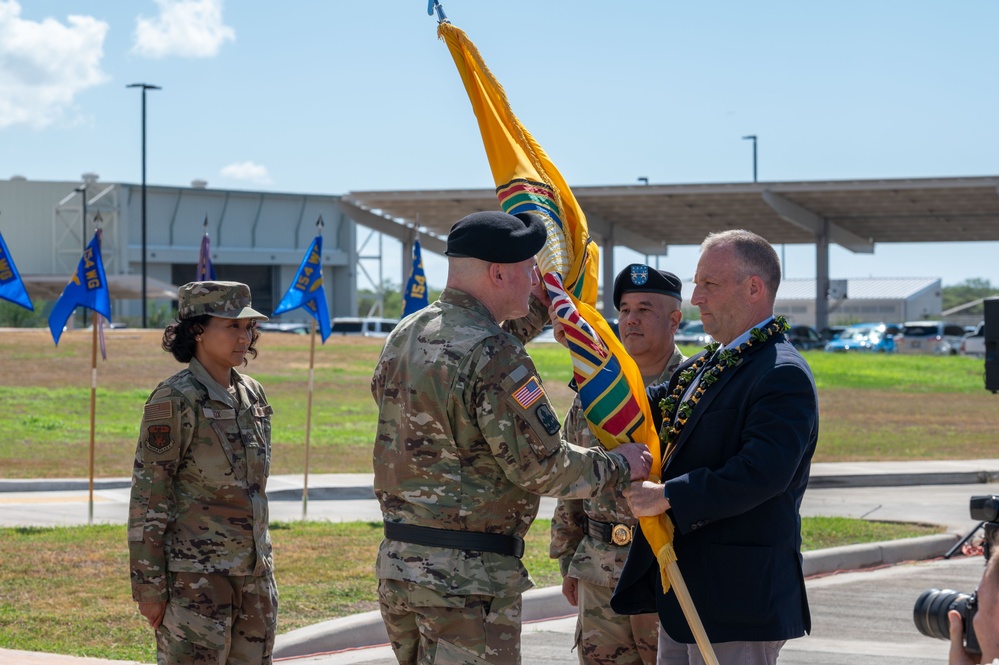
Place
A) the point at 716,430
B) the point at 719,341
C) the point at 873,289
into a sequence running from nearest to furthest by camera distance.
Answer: the point at 716,430 → the point at 719,341 → the point at 873,289

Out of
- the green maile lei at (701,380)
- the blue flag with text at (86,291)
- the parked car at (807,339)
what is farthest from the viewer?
the parked car at (807,339)

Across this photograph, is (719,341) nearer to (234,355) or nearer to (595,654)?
(595,654)

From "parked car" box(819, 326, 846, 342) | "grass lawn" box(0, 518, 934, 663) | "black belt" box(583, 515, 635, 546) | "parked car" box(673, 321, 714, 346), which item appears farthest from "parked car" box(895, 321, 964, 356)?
"black belt" box(583, 515, 635, 546)

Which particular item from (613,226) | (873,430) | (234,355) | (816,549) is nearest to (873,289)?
(613,226)

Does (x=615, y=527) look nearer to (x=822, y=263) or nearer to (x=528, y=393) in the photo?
(x=528, y=393)

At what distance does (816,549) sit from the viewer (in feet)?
35.5

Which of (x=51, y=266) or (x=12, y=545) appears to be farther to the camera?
(x=51, y=266)

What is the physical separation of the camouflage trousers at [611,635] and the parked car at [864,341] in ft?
166

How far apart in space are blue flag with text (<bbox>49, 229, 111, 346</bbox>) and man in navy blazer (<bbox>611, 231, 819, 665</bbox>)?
28.4ft

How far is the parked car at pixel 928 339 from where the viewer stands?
55844 millimetres

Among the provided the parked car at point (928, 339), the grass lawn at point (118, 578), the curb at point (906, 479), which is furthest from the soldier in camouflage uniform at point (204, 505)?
the parked car at point (928, 339)

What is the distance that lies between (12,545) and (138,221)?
68094 mm

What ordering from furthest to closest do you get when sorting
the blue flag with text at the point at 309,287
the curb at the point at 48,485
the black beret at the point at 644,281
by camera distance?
the curb at the point at 48,485 < the blue flag with text at the point at 309,287 < the black beret at the point at 644,281

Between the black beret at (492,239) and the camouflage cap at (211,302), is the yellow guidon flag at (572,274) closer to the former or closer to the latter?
the black beret at (492,239)
